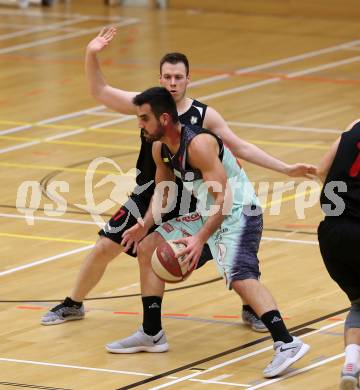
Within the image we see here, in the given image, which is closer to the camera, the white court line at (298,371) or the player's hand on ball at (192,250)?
the white court line at (298,371)

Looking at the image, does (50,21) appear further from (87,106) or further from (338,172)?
(338,172)

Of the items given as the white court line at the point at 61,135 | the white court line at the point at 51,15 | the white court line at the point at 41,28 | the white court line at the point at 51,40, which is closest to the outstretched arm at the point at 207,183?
the white court line at the point at 61,135

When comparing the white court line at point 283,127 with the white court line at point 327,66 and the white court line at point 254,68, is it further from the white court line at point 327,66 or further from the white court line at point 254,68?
the white court line at point 327,66

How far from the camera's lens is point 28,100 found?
2017 centimetres

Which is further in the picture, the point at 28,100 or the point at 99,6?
the point at 99,6

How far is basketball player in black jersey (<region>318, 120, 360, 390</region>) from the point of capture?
8336 millimetres

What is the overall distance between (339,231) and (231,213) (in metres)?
1.24

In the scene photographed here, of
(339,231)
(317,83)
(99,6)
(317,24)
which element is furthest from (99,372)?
(99,6)

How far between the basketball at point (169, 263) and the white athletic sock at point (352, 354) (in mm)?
1346

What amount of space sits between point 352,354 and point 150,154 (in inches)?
96.6

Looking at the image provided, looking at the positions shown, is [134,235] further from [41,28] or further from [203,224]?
[41,28]

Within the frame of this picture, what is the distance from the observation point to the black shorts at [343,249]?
8.34 m

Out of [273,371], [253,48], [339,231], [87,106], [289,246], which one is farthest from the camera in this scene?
[253,48]

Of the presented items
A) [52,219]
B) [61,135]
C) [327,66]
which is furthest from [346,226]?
[327,66]
